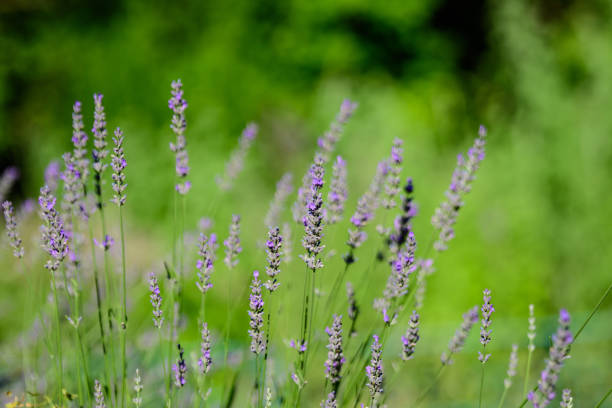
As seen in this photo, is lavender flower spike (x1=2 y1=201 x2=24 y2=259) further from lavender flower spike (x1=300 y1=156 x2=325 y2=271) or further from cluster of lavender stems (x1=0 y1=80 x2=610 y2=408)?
lavender flower spike (x1=300 y1=156 x2=325 y2=271)

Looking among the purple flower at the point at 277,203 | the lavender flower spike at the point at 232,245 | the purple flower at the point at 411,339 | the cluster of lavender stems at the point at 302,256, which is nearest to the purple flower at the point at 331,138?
the cluster of lavender stems at the point at 302,256

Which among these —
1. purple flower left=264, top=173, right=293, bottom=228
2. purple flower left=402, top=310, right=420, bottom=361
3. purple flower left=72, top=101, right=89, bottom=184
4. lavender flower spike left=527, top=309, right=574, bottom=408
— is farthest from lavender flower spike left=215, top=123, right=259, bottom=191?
lavender flower spike left=527, top=309, right=574, bottom=408

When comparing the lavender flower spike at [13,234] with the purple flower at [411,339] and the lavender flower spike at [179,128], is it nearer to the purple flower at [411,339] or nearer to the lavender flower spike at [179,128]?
the lavender flower spike at [179,128]

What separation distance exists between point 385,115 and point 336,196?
224 inches

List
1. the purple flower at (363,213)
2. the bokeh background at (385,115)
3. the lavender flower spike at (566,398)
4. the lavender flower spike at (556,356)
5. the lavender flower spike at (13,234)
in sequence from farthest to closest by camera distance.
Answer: the bokeh background at (385,115) < the purple flower at (363,213) < the lavender flower spike at (13,234) < the lavender flower spike at (566,398) < the lavender flower spike at (556,356)

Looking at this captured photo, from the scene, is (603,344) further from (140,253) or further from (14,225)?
(140,253)

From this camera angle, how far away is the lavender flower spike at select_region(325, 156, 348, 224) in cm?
127

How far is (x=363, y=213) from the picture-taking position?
1.24 m

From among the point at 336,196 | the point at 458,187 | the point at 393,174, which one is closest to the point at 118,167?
the point at 336,196

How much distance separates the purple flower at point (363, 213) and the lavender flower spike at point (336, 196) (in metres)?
0.05

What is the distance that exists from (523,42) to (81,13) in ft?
32.5

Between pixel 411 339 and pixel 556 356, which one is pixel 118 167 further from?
pixel 556 356

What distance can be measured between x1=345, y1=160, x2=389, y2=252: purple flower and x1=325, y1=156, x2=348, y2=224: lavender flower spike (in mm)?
51

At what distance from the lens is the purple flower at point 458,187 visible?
1.15 m
